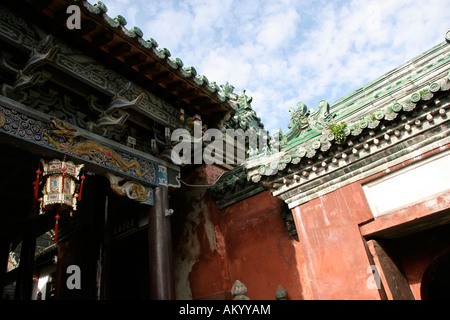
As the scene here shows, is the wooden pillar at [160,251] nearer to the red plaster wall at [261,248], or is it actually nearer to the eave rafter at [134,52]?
the eave rafter at [134,52]

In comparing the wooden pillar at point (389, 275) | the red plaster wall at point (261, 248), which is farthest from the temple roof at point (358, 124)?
the wooden pillar at point (389, 275)

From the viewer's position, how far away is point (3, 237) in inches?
335

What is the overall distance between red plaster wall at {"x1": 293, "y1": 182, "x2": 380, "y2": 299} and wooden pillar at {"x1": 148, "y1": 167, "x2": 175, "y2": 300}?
7.32 feet

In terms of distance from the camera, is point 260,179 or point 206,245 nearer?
point 260,179

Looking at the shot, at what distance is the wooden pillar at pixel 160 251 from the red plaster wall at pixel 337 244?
87.8 inches

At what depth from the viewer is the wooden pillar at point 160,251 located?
546 centimetres

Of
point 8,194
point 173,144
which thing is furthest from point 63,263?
point 173,144

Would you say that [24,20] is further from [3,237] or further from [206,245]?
[3,237]

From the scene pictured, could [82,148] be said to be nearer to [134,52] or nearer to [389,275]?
[134,52]

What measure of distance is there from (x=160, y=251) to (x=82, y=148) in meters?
2.04

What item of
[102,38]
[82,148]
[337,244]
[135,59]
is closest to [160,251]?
[82,148]

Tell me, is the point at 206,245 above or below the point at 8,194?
below

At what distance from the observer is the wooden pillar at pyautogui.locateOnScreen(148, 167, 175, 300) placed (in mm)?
5457
